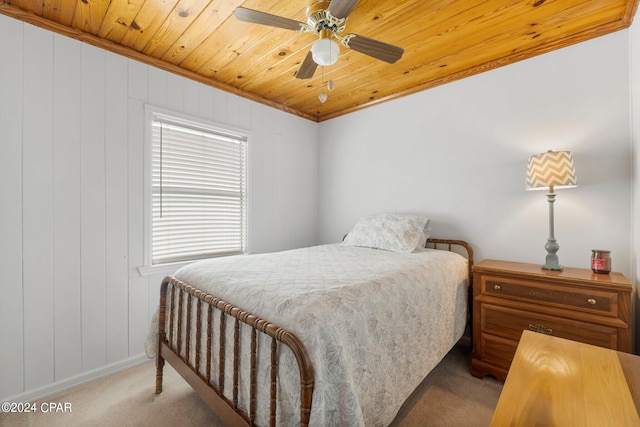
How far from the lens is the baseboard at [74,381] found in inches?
70.5

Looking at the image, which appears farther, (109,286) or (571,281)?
(109,286)

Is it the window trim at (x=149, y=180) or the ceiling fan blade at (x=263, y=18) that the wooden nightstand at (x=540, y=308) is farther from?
the window trim at (x=149, y=180)

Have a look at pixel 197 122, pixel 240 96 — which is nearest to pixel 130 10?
pixel 197 122

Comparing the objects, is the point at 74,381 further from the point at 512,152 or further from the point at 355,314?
the point at 512,152

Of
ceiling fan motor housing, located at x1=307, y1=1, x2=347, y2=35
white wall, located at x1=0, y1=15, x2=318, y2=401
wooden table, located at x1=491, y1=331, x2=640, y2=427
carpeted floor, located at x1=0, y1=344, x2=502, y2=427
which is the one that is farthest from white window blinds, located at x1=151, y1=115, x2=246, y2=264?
wooden table, located at x1=491, y1=331, x2=640, y2=427

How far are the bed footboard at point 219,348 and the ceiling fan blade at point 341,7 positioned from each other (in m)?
1.49

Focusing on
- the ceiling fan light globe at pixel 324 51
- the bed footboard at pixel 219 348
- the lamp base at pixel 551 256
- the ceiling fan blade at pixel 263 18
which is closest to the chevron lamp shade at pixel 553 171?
the lamp base at pixel 551 256

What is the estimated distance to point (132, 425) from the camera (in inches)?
62.6

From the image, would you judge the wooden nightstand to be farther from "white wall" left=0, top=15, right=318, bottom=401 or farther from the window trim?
"white wall" left=0, top=15, right=318, bottom=401

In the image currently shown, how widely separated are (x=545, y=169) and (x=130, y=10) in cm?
289

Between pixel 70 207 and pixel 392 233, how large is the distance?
8.12 ft

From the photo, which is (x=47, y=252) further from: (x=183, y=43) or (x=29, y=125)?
(x=183, y=43)

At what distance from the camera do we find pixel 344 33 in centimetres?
201

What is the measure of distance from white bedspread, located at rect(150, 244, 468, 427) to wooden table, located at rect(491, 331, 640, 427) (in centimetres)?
53
